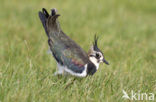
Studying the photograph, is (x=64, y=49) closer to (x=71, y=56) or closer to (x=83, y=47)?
(x=71, y=56)

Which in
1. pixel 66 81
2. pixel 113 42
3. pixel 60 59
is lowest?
pixel 113 42

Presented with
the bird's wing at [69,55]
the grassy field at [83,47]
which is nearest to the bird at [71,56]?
the bird's wing at [69,55]

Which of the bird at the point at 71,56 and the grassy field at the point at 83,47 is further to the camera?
the bird at the point at 71,56

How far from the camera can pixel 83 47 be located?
7.30 meters

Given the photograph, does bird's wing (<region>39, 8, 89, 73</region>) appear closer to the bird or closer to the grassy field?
the bird

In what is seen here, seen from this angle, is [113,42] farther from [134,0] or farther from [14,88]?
[134,0]

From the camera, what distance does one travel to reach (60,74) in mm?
4699

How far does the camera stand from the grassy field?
4.17m

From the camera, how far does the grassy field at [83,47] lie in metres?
4.17

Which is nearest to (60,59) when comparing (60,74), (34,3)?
(60,74)

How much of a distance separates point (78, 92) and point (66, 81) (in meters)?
0.41

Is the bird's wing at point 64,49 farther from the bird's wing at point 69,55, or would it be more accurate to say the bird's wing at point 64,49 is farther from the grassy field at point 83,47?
the grassy field at point 83,47

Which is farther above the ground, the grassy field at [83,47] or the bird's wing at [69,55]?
the bird's wing at [69,55]

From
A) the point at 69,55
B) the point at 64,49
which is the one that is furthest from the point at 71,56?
the point at 64,49
